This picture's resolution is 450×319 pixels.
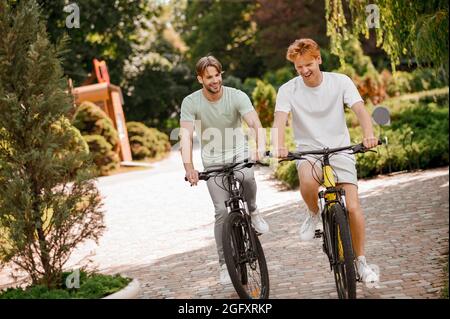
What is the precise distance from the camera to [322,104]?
152 inches

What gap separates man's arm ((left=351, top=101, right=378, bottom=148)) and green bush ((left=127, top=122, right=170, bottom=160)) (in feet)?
34.5

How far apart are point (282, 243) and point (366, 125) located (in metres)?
2.44

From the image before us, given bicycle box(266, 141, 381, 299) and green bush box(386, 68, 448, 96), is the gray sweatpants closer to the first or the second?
bicycle box(266, 141, 381, 299)

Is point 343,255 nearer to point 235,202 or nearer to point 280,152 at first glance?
point 280,152

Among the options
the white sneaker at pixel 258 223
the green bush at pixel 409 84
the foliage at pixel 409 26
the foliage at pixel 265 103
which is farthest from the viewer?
the green bush at pixel 409 84

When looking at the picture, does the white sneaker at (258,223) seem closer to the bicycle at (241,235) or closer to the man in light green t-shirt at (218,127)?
the man in light green t-shirt at (218,127)

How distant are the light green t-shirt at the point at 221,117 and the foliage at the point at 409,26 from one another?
76.7 inches

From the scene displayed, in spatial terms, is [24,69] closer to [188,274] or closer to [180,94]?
[188,274]

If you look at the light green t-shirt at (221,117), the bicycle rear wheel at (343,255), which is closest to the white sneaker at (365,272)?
the bicycle rear wheel at (343,255)

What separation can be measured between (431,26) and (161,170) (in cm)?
871

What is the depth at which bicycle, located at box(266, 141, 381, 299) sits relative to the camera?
3.51m

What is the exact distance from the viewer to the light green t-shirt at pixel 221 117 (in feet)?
13.7

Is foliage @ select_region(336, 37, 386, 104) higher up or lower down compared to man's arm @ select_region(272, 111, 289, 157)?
higher up

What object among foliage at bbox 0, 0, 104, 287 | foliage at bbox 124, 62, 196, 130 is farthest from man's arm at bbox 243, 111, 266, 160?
foliage at bbox 124, 62, 196, 130
